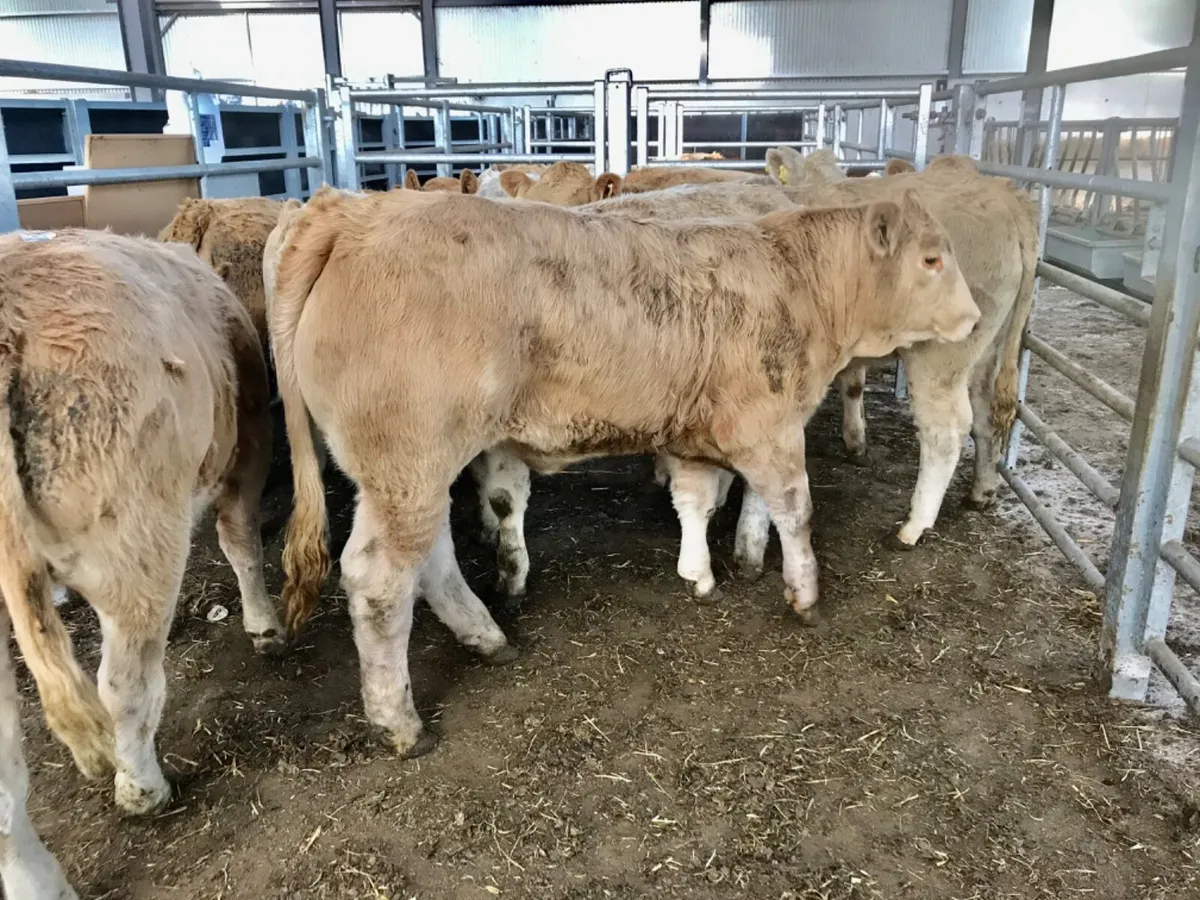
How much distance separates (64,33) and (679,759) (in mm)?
25624

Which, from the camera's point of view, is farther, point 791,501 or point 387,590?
point 791,501

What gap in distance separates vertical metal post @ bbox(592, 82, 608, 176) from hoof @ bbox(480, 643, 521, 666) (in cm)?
442

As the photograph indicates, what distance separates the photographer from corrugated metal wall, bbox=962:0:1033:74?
18.9 m

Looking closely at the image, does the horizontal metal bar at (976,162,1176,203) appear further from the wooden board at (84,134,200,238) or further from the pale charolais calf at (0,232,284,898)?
the wooden board at (84,134,200,238)

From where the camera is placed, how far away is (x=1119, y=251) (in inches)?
393

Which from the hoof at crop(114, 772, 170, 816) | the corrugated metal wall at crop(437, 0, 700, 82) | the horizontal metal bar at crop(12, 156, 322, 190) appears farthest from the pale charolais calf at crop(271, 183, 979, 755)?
the corrugated metal wall at crop(437, 0, 700, 82)

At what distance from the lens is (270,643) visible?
356cm

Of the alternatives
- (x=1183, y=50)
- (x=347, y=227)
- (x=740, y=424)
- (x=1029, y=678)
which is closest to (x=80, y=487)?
(x=347, y=227)

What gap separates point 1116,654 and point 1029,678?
1.06 ft

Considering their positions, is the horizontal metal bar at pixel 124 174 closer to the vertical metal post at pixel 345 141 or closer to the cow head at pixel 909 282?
the vertical metal post at pixel 345 141

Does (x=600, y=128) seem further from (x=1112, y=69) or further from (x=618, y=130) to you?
(x=1112, y=69)

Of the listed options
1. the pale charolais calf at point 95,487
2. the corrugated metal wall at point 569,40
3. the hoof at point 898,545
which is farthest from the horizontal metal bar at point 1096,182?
the corrugated metal wall at point 569,40

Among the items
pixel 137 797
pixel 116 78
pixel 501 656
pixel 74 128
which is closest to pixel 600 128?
pixel 116 78

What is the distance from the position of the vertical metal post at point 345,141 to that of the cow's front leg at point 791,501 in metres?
4.34
